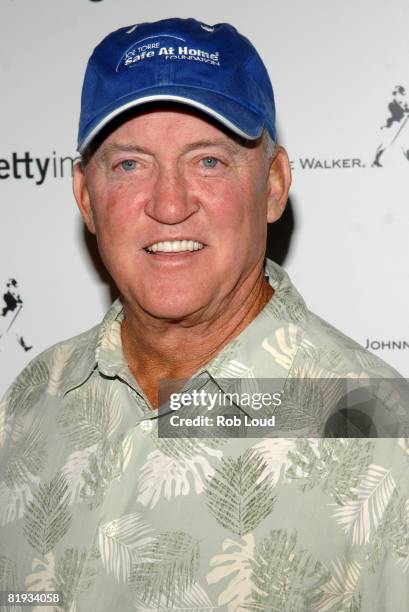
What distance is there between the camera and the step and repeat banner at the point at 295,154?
1684 mm

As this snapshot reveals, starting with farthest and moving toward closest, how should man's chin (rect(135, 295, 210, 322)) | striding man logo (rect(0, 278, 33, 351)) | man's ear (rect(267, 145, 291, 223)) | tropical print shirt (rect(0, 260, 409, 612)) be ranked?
1. striding man logo (rect(0, 278, 33, 351))
2. man's ear (rect(267, 145, 291, 223))
3. man's chin (rect(135, 295, 210, 322))
4. tropical print shirt (rect(0, 260, 409, 612))

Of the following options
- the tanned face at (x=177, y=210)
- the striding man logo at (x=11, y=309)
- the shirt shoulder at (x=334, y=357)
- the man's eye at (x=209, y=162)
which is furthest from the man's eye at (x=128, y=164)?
the striding man logo at (x=11, y=309)

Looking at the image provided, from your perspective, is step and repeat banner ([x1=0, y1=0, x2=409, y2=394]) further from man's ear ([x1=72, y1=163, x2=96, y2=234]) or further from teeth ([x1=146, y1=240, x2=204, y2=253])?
teeth ([x1=146, y1=240, x2=204, y2=253])

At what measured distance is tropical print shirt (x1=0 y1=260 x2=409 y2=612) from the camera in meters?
1.09

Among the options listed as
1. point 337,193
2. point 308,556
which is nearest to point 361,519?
point 308,556

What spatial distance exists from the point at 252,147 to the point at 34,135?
0.75m

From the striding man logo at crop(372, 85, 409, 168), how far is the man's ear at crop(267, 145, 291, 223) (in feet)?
1.49

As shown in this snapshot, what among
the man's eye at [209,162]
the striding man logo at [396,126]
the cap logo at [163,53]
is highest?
the striding man logo at [396,126]

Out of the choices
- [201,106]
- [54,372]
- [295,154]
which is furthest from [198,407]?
[295,154]

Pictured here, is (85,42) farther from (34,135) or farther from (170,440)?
(170,440)

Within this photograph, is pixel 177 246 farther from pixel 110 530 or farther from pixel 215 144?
pixel 110 530

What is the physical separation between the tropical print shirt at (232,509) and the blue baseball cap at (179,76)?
295 millimetres

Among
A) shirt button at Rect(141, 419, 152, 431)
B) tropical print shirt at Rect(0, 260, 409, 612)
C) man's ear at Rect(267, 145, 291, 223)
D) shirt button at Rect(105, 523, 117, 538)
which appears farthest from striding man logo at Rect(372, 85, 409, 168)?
A: shirt button at Rect(105, 523, 117, 538)

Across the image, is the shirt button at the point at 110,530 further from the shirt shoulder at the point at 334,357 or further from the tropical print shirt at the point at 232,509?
the shirt shoulder at the point at 334,357
